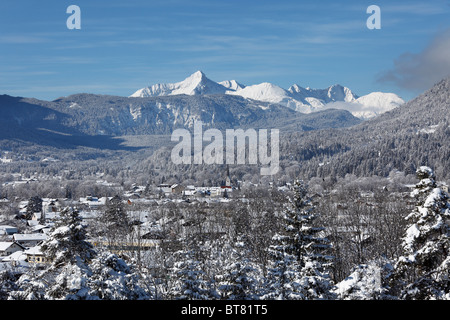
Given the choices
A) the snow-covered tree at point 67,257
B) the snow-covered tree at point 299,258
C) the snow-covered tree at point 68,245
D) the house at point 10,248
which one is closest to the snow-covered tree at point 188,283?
the snow-covered tree at point 299,258

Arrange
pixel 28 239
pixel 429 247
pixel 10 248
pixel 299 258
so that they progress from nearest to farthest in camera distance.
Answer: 1. pixel 429 247
2. pixel 299 258
3. pixel 10 248
4. pixel 28 239

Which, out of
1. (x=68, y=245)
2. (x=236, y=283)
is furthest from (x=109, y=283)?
(x=236, y=283)

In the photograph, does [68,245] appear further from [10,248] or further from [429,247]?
[10,248]

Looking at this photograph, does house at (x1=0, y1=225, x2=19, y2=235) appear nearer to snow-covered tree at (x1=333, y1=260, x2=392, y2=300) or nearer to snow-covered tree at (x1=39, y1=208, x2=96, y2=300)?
snow-covered tree at (x1=39, y1=208, x2=96, y2=300)

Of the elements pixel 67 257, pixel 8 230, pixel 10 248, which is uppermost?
pixel 67 257

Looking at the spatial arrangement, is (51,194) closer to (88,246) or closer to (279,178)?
(279,178)

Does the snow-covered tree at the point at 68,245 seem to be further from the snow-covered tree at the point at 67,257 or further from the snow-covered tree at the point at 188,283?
the snow-covered tree at the point at 188,283

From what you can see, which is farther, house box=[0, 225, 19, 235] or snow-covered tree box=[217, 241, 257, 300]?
house box=[0, 225, 19, 235]

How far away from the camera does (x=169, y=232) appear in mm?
53719

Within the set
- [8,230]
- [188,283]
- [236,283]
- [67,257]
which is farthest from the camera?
[8,230]

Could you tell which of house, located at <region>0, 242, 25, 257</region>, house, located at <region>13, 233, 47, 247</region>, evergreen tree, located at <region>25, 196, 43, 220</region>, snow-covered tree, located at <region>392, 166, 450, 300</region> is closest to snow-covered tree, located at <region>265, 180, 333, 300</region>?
snow-covered tree, located at <region>392, 166, 450, 300</region>

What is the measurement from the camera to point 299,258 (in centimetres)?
2247

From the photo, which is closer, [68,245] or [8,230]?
[68,245]

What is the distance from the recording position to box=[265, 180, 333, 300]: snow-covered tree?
16.4 metres
